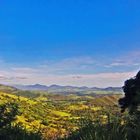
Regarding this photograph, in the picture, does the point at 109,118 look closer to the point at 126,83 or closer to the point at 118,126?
the point at 118,126

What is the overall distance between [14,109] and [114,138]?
31.9 meters

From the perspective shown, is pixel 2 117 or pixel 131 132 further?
pixel 2 117

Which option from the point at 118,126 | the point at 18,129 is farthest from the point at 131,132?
the point at 18,129

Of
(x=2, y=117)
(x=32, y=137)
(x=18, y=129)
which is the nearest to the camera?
(x=32, y=137)

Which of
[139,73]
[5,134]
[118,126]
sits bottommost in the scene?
[5,134]

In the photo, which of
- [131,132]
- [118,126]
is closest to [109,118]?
[118,126]

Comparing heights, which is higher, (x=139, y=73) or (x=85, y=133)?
(x=139, y=73)

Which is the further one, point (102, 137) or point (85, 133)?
point (85, 133)

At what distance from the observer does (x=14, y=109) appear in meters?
41.0

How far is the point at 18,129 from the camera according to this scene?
24.2 metres

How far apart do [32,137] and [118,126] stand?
9.25 m

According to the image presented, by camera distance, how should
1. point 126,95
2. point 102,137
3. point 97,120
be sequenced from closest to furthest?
point 102,137 → point 97,120 → point 126,95

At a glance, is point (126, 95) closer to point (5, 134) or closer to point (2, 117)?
point (2, 117)

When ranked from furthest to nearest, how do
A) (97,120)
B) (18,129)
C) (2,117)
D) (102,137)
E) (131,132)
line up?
(2,117), (18,129), (131,132), (97,120), (102,137)
